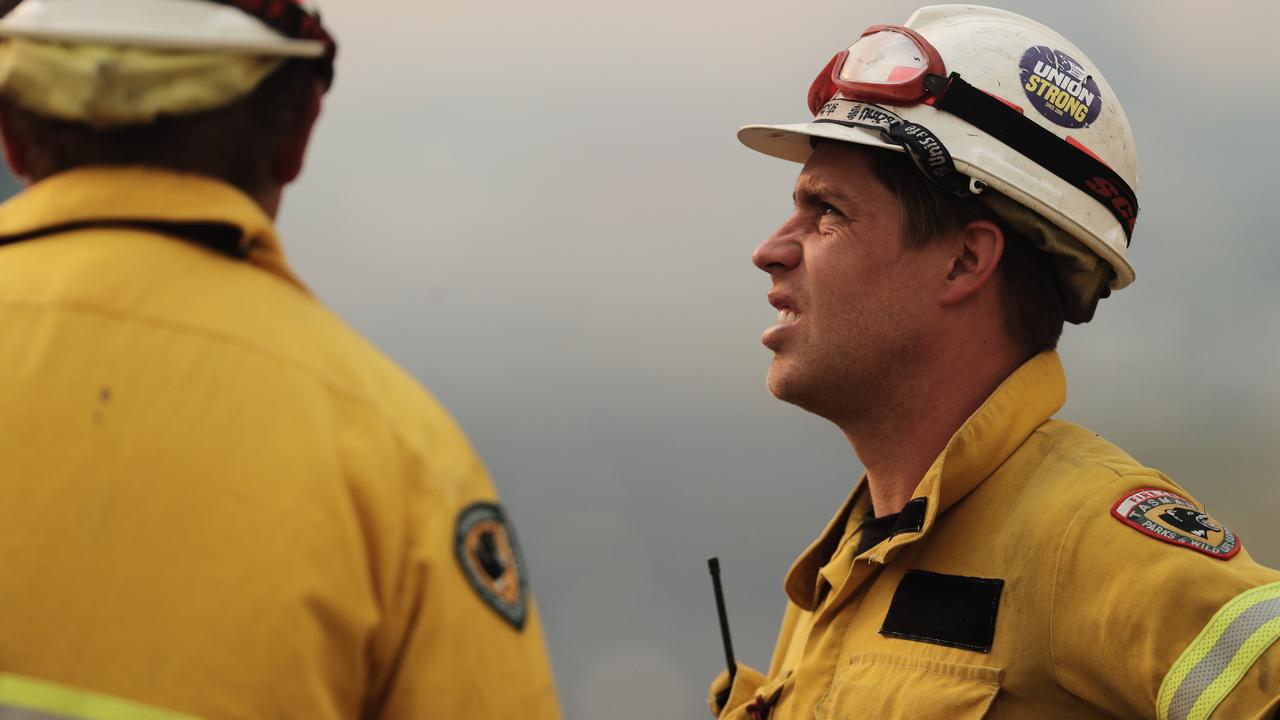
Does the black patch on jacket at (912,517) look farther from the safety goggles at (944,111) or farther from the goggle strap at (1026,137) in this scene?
the goggle strap at (1026,137)

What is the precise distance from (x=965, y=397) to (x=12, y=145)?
2690 mm

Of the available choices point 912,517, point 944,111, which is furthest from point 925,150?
point 912,517

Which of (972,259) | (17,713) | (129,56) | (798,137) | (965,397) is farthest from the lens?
(798,137)

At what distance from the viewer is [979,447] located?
146 inches

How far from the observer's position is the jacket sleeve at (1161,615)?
305 centimetres

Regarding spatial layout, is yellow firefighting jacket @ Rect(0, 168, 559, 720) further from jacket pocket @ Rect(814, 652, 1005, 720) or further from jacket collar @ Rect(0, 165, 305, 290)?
jacket pocket @ Rect(814, 652, 1005, 720)

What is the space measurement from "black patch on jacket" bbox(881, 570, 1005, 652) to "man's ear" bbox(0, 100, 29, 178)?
2.41 metres

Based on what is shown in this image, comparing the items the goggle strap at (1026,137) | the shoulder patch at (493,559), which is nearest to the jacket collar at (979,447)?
the goggle strap at (1026,137)

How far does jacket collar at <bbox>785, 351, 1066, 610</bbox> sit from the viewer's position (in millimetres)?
3682

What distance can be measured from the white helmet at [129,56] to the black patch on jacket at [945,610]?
2261 mm

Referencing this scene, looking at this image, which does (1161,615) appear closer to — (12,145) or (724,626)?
(724,626)

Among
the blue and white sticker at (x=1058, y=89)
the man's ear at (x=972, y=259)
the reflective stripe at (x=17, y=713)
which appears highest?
the blue and white sticker at (x=1058, y=89)

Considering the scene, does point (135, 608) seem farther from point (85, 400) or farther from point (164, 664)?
point (85, 400)

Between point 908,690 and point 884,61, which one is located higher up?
point 884,61
